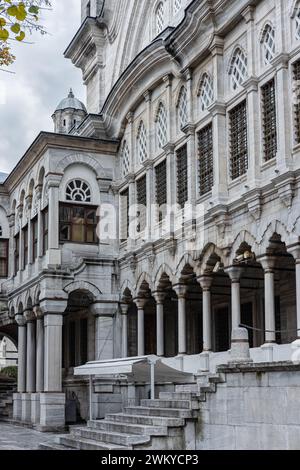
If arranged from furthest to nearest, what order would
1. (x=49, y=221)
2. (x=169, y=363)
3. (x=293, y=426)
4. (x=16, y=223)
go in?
1. (x=16, y=223)
2. (x=49, y=221)
3. (x=169, y=363)
4. (x=293, y=426)

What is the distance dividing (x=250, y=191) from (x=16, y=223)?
18.0 metres

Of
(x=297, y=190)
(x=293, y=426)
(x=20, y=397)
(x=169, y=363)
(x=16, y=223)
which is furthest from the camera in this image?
(x=16, y=223)

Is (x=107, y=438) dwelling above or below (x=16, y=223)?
below

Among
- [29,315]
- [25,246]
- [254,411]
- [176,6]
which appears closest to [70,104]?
[25,246]

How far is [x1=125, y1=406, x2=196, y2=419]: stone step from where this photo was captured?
17031 millimetres

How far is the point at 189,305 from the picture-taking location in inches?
1228

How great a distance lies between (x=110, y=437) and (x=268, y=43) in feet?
35.8

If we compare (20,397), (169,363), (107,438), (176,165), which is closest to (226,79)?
(176,165)

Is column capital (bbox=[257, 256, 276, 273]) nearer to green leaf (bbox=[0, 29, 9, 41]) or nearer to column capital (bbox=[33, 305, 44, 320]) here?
column capital (bbox=[33, 305, 44, 320])

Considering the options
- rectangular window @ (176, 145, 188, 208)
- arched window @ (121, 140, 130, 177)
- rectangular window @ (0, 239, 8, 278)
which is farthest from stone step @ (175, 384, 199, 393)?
rectangular window @ (0, 239, 8, 278)

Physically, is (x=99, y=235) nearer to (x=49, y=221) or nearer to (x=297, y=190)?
(x=49, y=221)

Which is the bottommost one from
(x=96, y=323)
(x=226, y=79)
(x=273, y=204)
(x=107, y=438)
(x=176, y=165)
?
(x=107, y=438)

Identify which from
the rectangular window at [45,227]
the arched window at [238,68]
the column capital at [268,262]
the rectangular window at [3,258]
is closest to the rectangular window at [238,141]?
the arched window at [238,68]

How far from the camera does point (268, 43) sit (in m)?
21.5
